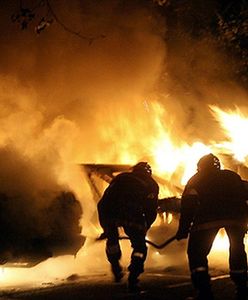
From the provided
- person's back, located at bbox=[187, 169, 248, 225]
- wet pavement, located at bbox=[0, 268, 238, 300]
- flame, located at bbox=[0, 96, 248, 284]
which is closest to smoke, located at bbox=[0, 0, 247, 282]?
flame, located at bbox=[0, 96, 248, 284]

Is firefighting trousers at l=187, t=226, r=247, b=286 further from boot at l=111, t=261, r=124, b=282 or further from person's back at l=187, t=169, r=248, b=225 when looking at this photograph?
boot at l=111, t=261, r=124, b=282

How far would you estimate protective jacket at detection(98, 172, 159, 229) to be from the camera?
21.9 feet

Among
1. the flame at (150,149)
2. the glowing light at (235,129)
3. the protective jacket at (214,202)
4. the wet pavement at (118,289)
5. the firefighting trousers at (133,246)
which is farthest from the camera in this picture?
the glowing light at (235,129)

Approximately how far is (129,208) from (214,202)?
1.30m

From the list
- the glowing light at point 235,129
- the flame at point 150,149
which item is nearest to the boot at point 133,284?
the flame at point 150,149

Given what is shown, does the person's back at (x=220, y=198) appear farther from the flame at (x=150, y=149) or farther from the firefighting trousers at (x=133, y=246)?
the flame at (x=150, y=149)

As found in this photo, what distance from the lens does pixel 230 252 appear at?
5.63 metres

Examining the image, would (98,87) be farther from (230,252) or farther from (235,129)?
(230,252)

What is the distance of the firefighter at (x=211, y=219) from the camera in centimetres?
555

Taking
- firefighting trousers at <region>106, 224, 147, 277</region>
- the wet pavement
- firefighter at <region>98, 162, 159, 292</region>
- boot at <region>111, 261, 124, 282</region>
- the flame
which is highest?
the flame

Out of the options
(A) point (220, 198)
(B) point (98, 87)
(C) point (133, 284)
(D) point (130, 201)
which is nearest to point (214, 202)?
(A) point (220, 198)

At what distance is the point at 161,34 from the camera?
46.0 ft

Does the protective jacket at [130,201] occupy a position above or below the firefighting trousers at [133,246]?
above

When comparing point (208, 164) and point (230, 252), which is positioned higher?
point (208, 164)
